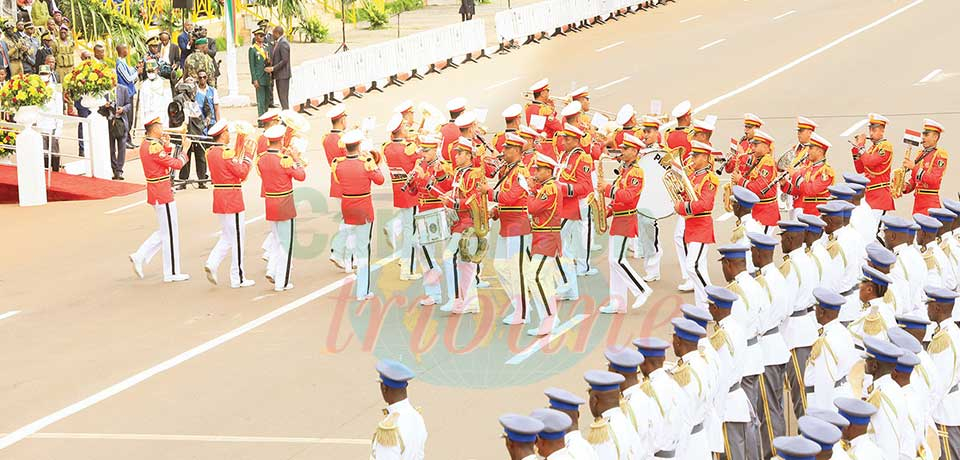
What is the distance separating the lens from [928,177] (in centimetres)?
1591

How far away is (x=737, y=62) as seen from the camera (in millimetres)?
35125

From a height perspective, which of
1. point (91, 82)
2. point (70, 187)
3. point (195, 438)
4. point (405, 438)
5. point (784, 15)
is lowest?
point (195, 438)

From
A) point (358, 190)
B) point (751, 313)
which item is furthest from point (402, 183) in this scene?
point (751, 313)

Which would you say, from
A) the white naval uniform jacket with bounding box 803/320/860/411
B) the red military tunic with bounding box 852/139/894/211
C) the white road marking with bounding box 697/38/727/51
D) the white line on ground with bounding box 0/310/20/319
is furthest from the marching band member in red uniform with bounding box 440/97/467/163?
the white road marking with bounding box 697/38/727/51

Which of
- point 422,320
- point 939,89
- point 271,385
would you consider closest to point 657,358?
point 271,385

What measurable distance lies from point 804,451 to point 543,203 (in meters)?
7.17

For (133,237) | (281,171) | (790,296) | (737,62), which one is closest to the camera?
(790,296)

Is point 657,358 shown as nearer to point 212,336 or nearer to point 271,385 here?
point 271,385

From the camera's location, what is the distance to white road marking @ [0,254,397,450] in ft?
39.7

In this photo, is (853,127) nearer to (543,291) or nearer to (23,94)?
(543,291)

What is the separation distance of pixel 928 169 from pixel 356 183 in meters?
6.57

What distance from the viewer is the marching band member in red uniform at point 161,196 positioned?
665 inches

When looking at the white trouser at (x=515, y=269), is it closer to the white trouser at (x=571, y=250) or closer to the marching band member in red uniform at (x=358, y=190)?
the white trouser at (x=571, y=250)

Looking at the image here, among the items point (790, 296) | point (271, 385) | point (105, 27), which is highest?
point (105, 27)
